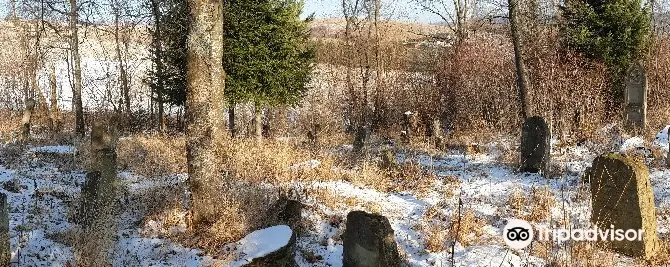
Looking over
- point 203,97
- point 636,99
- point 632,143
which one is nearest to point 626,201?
point 203,97

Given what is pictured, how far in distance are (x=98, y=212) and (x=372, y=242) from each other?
3.55m

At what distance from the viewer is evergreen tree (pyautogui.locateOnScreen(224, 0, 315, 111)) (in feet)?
43.6

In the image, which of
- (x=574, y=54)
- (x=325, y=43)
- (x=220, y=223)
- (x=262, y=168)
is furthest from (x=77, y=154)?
(x=325, y=43)

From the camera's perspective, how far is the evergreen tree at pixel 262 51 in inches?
523

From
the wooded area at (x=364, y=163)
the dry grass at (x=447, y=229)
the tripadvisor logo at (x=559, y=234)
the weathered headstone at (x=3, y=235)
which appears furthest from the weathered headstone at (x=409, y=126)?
Result: the weathered headstone at (x=3, y=235)

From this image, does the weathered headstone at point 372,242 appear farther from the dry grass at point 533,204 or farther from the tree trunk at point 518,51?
the tree trunk at point 518,51

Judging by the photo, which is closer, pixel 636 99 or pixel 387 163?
pixel 387 163

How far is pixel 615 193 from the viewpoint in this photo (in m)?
5.42

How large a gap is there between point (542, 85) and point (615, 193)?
359 inches

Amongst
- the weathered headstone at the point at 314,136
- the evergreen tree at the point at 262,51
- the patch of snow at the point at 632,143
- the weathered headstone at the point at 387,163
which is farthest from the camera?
the weathered headstone at the point at 314,136

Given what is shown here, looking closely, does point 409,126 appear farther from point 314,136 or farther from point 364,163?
point 364,163

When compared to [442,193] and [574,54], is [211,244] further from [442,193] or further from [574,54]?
[574,54]

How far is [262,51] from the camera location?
13391 mm

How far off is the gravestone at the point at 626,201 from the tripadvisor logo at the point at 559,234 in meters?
0.05
